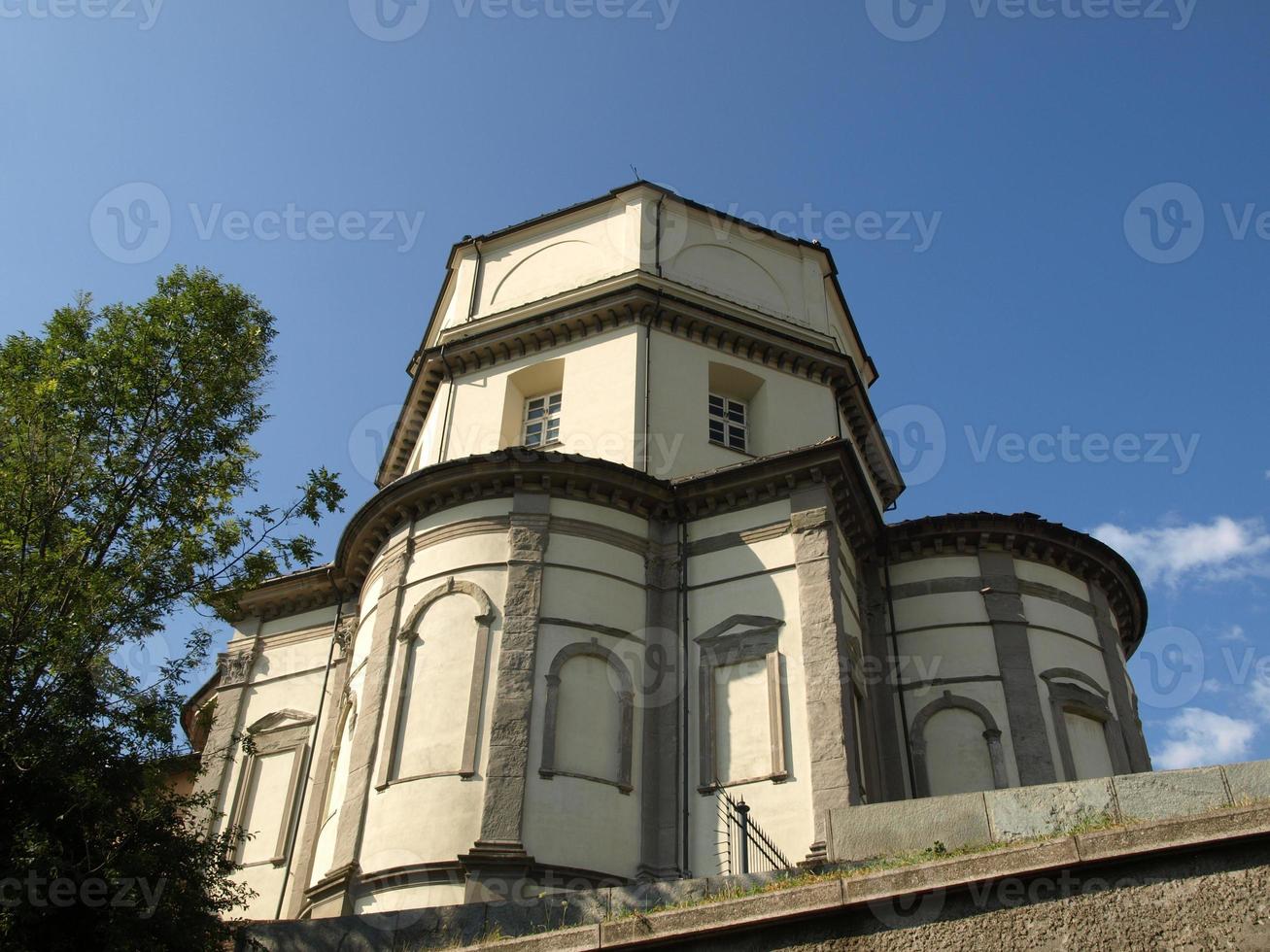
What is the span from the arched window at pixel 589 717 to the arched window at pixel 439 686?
1.20 metres

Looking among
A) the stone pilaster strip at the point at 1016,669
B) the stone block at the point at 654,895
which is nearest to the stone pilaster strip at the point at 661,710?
the stone block at the point at 654,895

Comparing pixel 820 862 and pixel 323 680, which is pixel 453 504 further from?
pixel 820 862

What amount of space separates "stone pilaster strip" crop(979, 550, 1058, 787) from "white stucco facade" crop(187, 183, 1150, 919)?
0.06 metres

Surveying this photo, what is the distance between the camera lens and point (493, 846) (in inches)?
683

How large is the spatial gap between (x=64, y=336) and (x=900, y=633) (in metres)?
15.2

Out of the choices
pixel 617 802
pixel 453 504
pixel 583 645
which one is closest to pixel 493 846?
pixel 617 802

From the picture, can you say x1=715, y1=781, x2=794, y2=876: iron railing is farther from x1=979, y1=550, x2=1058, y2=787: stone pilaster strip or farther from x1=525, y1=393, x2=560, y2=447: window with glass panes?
x1=525, y1=393, x2=560, y2=447: window with glass panes

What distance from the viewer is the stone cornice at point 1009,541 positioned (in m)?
22.8

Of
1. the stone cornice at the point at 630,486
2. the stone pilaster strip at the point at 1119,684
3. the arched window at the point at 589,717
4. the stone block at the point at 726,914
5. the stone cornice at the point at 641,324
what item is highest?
the stone cornice at the point at 641,324

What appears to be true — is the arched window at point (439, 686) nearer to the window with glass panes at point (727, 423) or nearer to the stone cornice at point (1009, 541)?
the window with glass panes at point (727, 423)

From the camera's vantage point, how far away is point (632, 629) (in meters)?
20.5

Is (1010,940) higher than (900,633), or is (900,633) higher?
(900,633)

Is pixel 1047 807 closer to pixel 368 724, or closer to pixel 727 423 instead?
pixel 368 724

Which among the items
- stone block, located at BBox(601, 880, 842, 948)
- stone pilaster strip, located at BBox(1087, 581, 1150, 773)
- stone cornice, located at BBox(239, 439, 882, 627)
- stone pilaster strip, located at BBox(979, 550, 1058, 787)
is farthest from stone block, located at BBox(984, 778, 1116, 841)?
stone pilaster strip, located at BBox(1087, 581, 1150, 773)
